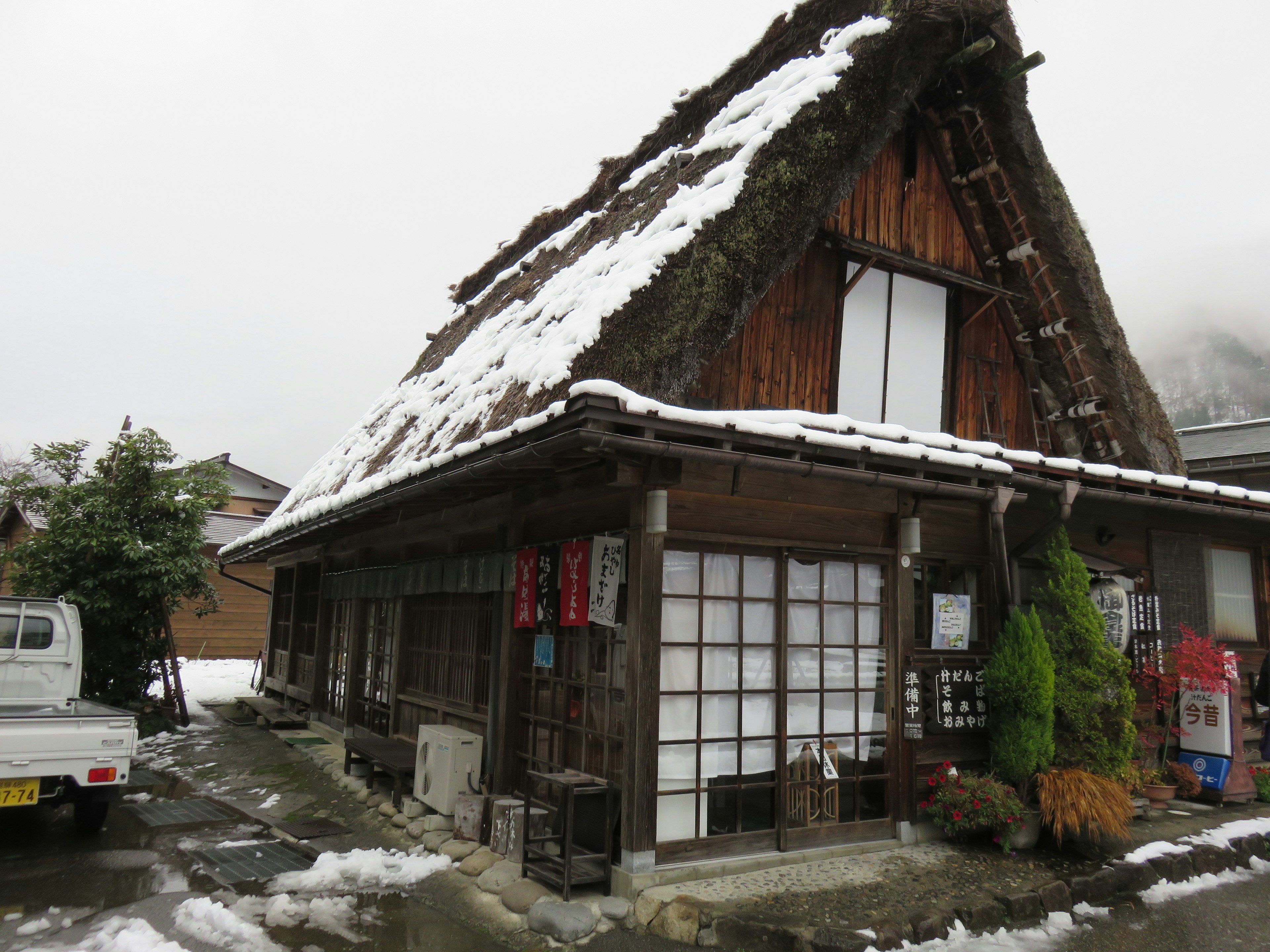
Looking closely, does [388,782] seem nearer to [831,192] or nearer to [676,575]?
[676,575]

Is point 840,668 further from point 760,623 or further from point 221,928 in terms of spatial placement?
point 221,928

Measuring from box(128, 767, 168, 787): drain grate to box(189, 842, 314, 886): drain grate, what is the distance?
289 cm

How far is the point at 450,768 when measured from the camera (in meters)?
7.22

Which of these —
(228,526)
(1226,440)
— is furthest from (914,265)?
(228,526)

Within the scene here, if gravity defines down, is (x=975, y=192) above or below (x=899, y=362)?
above

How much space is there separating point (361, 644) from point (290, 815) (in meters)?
3.66

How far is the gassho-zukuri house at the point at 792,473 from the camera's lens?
19.7 ft

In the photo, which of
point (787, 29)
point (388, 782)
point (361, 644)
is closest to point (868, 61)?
point (787, 29)

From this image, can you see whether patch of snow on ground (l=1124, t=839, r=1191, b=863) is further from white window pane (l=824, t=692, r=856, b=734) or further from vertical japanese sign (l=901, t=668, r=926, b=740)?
white window pane (l=824, t=692, r=856, b=734)

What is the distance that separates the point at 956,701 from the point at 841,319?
3.63m

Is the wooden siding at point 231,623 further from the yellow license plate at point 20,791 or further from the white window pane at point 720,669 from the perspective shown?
the white window pane at point 720,669

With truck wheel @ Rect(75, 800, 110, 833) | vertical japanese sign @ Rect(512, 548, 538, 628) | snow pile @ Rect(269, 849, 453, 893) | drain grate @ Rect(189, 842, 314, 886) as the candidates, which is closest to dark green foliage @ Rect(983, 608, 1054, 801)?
vertical japanese sign @ Rect(512, 548, 538, 628)

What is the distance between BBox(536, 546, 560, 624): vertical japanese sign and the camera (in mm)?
6797

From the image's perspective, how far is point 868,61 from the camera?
271 inches
